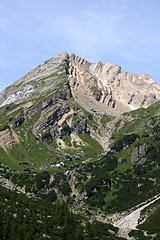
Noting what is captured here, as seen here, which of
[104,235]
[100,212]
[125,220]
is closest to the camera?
[104,235]

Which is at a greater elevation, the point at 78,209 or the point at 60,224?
the point at 78,209

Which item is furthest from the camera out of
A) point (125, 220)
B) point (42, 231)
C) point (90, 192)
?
point (90, 192)

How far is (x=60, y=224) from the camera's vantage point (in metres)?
109

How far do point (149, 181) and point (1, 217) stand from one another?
4463 inches

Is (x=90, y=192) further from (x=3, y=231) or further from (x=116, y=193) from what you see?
(x=3, y=231)

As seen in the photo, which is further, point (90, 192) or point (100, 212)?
point (90, 192)

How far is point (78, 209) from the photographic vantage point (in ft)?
563

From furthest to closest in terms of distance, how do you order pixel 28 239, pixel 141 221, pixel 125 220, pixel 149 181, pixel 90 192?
pixel 90 192 → pixel 149 181 → pixel 125 220 → pixel 141 221 → pixel 28 239

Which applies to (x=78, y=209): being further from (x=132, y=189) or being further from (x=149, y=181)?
(x=149, y=181)

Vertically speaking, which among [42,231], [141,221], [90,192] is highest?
[90,192]

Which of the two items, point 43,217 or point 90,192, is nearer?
point 43,217

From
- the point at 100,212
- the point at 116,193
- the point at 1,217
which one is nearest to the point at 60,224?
the point at 1,217

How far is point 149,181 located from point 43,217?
9209 cm

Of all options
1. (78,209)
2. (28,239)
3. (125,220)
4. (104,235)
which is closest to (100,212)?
(78,209)
